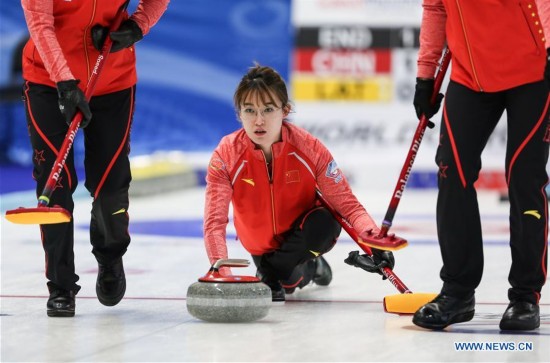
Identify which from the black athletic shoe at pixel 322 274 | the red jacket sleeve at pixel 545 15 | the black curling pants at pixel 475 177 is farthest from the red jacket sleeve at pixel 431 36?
the black athletic shoe at pixel 322 274

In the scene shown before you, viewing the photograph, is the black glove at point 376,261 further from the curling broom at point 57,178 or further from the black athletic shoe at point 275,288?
the curling broom at point 57,178

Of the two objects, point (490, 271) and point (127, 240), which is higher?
point (127, 240)

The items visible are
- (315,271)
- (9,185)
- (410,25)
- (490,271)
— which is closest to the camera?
(315,271)

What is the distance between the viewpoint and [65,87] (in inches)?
150

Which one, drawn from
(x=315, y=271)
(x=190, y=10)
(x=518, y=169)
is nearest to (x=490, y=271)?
(x=315, y=271)

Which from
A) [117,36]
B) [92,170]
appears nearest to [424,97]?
[117,36]

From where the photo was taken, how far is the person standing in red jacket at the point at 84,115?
12.7 ft

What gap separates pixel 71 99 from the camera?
3805 mm

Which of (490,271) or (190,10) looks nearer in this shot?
(490,271)

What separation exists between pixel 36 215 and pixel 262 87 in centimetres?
99

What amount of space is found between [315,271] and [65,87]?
1425mm

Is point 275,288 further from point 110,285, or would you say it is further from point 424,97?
point 424,97

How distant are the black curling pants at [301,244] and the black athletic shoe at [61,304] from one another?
830mm

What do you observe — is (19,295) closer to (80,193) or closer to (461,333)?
(461,333)
